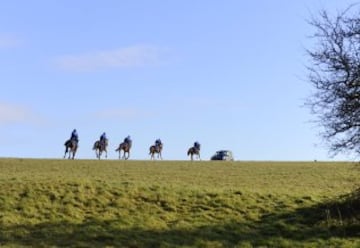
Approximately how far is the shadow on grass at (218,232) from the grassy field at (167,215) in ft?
0.11

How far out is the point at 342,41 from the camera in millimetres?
25094

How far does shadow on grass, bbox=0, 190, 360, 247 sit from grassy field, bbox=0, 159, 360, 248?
0.03m

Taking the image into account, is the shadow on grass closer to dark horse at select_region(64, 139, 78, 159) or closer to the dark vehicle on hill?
dark horse at select_region(64, 139, 78, 159)

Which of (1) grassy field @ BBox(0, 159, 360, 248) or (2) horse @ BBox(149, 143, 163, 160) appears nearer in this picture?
(1) grassy field @ BBox(0, 159, 360, 248)

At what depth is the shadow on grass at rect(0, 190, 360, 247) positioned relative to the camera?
74.9 ft

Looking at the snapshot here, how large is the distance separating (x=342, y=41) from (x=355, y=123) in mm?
2995

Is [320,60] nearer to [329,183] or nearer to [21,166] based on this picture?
[329,183]

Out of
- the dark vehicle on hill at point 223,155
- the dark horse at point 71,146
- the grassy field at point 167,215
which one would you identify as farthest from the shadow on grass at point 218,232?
the dark vehicle on hill at point 223,155

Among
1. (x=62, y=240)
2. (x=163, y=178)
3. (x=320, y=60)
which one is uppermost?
(x=320, y=60)

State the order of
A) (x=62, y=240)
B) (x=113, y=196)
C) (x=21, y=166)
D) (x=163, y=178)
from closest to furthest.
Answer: (x=62, y=240) → (x=113, y=196) → (x=163, y=178) → (x=21, y=166)

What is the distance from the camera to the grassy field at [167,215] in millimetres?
23531

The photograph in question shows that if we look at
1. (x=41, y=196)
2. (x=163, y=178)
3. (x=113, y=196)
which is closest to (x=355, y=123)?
(x=113, y=196)

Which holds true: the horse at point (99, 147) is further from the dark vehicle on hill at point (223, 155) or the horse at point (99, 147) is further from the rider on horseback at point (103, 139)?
the dark vehicle on hill at point (223, 155)

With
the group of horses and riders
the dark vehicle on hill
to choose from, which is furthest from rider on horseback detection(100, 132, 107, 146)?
the dark vehicle on hill
